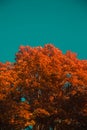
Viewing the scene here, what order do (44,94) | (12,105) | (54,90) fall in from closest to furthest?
(12,105), (54,90), (44,94)

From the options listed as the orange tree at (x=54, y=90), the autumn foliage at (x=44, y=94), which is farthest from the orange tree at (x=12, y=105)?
the orange tree at (x=54, y=90)

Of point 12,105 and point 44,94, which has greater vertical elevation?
point 44,94

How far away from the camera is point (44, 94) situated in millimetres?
36562

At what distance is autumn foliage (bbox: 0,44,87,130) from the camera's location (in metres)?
35.3

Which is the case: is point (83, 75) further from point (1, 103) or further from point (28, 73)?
point (1, 103)

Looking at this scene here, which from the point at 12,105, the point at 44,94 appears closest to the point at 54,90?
the point at 44,94

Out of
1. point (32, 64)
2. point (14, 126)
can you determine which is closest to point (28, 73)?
point (32, 64)

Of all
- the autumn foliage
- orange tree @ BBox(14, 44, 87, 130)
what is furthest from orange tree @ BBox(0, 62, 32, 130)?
orange tree @ BBox(14, 44, 87, 130)

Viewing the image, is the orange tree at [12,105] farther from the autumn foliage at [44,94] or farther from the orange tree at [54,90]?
the orange tree at [54,90]

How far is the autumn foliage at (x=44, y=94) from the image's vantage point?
35312 millimetres

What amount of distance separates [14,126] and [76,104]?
707 cm

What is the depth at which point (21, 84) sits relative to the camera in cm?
3569

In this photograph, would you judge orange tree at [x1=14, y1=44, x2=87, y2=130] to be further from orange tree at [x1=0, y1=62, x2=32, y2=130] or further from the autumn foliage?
orange tree at [x1=0, y1=62, x2=32, y2=130]

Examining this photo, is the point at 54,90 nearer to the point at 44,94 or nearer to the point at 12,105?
the point at 44,94
